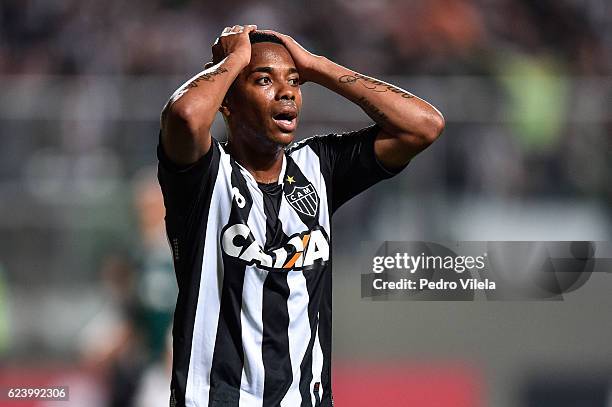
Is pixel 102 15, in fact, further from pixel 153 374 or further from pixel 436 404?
pixel 436 404

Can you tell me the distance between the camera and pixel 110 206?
6.47m

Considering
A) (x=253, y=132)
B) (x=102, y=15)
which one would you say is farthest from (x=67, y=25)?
(x=253, y=132)

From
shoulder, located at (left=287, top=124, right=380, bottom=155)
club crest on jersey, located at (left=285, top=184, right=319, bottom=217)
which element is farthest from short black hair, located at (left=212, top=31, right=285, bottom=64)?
club crest on jersey, located at (left=285, top=184, right=319, bottom=217)

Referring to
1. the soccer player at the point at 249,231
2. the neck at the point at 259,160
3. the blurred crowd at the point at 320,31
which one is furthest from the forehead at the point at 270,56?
Result: the blurred crowd at the point at 320,31

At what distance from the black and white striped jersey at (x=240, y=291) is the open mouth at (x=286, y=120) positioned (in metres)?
0.21

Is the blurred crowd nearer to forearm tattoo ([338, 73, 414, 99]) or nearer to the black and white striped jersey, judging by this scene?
forearm tattoo ([338, 73, 414, 99])

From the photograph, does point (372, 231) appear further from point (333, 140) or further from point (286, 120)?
point (286, 120)

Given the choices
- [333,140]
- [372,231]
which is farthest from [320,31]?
[333,140]

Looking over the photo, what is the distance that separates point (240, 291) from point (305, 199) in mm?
425

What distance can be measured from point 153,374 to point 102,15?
4237 mm

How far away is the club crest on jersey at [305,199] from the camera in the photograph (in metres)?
3.31

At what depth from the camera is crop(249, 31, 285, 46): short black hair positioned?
11.0 ft

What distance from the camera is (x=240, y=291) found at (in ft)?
10.2

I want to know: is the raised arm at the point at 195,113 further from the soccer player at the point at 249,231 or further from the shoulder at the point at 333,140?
the shoulder at the point at 333,140
